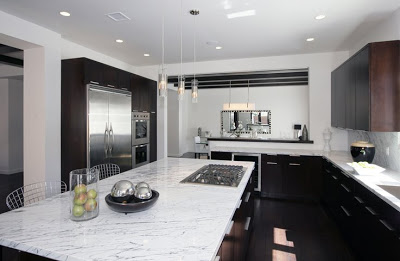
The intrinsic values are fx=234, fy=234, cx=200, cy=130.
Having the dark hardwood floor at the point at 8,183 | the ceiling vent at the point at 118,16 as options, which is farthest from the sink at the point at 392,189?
the dark hardwood floor at the point at 8,183

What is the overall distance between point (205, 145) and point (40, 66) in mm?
6709

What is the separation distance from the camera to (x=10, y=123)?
6.29 meters

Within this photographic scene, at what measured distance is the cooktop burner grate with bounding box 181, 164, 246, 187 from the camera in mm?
2066

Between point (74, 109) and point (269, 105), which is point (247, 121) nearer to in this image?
point (269, 105)

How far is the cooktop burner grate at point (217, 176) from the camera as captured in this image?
207 centimetres

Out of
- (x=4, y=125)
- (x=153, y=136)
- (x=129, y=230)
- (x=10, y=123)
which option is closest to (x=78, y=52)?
(x=153, y=136)

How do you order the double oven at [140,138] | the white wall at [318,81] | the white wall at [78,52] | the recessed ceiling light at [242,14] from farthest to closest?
1. the double oven at [140,138]
2. the white wall at [318,81]
3. the white wall at [78,52]
4. the recessed ceiling light at [242,14]

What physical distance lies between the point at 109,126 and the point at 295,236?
3284 millimetres

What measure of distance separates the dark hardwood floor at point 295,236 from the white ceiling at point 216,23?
2786 millimetres

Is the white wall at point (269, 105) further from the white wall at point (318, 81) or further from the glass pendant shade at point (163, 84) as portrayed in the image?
the glass pendant shade at point (163, 84)

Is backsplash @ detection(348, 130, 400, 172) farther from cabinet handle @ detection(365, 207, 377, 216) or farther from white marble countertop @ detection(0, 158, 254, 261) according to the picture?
white marble countertop @ detection(0, 158, 254, 261)

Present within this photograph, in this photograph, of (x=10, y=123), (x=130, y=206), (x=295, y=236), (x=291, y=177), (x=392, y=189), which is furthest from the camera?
(x=10, y=123)

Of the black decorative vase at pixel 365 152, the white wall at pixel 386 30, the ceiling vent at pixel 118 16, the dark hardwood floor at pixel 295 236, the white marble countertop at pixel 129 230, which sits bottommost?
the dark hardwood floor at pixel 295 236

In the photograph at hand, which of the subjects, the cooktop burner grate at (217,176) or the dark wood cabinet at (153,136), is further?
the dark wood cabinet at (153,136)
